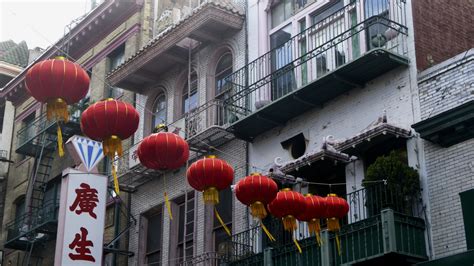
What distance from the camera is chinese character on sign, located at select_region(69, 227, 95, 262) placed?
24.0 m

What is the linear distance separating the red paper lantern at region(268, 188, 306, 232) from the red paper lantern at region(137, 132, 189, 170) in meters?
2.10

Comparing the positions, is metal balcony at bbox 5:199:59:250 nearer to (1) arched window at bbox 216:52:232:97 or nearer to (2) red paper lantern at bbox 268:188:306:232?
(1) arched window at bbox 216:52:232:97

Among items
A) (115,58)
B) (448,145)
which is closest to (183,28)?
(115,58)

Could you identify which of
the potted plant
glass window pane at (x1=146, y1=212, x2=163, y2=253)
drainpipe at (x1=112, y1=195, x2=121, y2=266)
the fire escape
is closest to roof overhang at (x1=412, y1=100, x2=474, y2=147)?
the potted plant

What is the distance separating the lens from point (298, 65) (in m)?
21.0

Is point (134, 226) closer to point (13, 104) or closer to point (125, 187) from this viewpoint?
point (125, 187)

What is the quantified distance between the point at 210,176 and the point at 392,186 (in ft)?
12.4

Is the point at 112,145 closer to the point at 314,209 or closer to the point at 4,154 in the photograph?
the point at 314,209

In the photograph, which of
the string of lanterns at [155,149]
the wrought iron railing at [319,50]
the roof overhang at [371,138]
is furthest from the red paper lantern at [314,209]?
the wrought iron railing at [319,50]

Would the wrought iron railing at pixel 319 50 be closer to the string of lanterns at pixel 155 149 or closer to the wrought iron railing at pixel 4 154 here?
the string of lanterns at pixel 155 149

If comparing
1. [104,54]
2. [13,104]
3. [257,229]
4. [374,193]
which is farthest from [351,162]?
[13,104]

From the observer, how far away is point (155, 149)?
16.1m

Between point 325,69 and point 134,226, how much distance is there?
9045 mm

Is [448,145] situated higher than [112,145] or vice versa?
[448,145]
